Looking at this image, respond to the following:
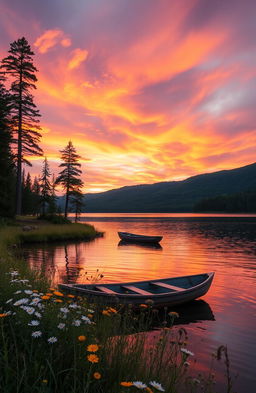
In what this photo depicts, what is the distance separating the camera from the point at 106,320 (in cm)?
646

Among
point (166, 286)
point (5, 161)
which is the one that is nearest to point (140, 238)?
point (5, 161)

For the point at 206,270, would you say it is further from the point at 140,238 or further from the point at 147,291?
the point at 140,238

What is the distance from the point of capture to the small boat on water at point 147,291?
390 inches

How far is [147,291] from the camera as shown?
13.1 m

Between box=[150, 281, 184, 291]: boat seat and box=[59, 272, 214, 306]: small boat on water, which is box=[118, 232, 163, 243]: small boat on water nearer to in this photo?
box=[59, 272, 214, 306]: small boat on water

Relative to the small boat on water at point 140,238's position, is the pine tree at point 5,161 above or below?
above

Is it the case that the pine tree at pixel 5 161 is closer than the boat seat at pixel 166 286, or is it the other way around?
the boat seat at pixel 166 286

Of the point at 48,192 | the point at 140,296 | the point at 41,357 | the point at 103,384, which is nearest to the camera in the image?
the point at 41,357

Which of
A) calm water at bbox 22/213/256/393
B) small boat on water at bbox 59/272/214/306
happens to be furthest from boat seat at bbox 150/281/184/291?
calm water at bbox 22/213/256/393

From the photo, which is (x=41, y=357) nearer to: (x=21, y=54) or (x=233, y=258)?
(x=233, y=258)

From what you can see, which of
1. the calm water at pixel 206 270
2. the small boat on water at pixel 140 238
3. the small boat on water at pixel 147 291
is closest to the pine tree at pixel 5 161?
the calm water at pixel 206 270

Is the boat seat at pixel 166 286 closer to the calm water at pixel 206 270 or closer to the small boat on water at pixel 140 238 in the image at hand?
the calm water at pixel 206 270

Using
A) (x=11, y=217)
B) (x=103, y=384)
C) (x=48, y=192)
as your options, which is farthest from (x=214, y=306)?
(x=48, y=192)

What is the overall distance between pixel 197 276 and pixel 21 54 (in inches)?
1475
